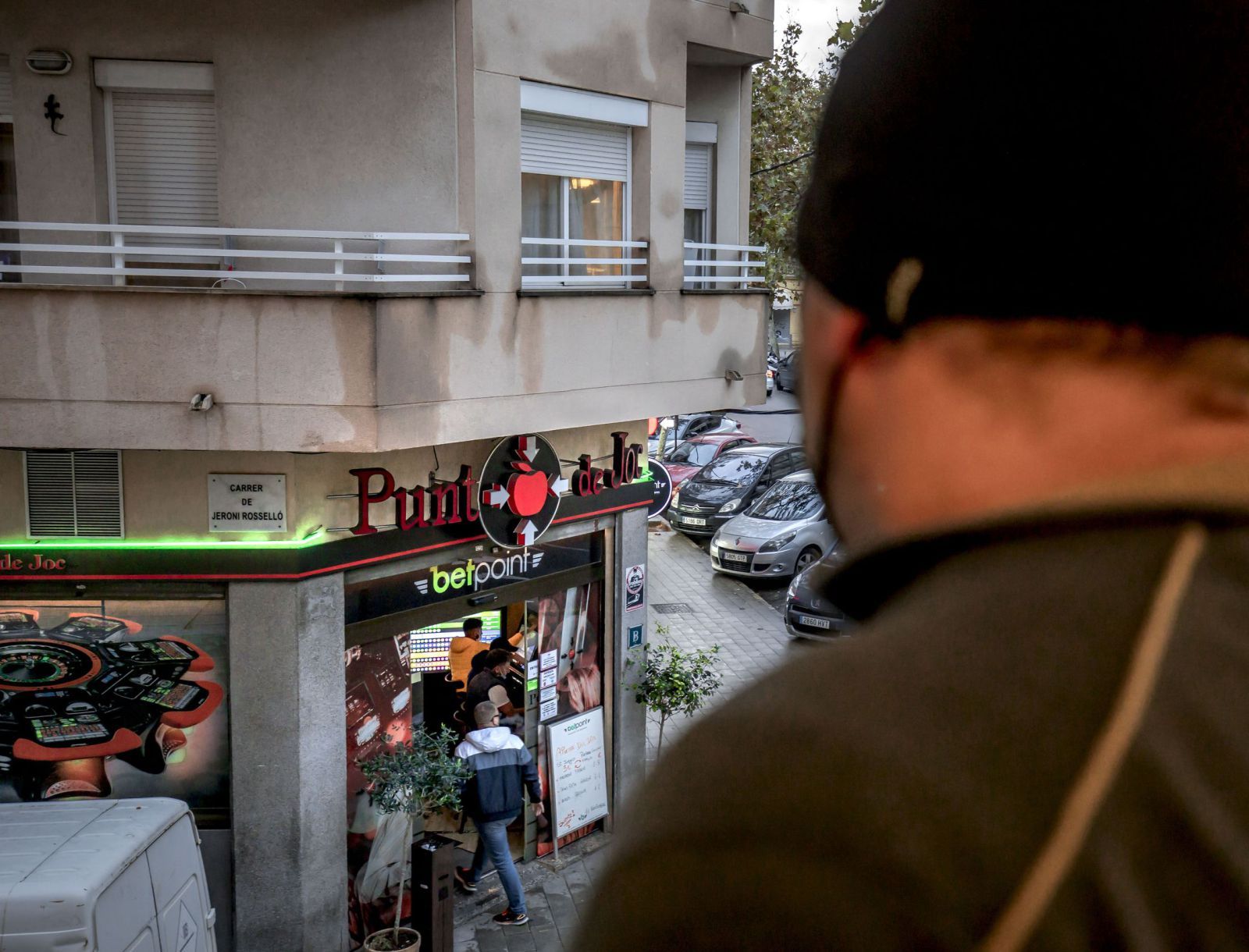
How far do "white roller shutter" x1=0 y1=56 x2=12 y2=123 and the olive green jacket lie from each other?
9.87 m

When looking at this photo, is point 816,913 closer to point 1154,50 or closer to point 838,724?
point 838,724

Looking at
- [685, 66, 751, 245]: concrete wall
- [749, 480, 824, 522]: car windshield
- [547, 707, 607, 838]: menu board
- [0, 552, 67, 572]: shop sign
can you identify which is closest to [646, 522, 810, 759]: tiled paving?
[749, 480, 824, 522]: car windshield

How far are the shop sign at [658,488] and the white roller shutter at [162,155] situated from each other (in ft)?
16.9

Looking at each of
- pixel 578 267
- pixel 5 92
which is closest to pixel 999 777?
pixel 5 92

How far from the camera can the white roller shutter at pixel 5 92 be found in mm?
9023

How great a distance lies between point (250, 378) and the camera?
8.58 meters

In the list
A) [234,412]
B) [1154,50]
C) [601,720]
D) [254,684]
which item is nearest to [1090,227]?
[1154,50]

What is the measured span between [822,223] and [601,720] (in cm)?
1158

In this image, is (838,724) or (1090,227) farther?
(1090,227)

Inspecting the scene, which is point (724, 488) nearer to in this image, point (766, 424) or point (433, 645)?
point (766, 424)

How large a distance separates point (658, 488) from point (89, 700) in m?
5.75

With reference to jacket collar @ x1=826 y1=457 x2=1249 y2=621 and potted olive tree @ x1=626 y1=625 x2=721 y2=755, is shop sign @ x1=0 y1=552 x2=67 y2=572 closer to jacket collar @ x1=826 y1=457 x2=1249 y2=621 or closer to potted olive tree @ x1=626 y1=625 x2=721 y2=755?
potted olive tree @ x1=626 y1=625 x2=721 y2=755

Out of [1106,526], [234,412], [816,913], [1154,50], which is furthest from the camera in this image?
[234,412]

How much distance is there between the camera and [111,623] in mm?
9148
